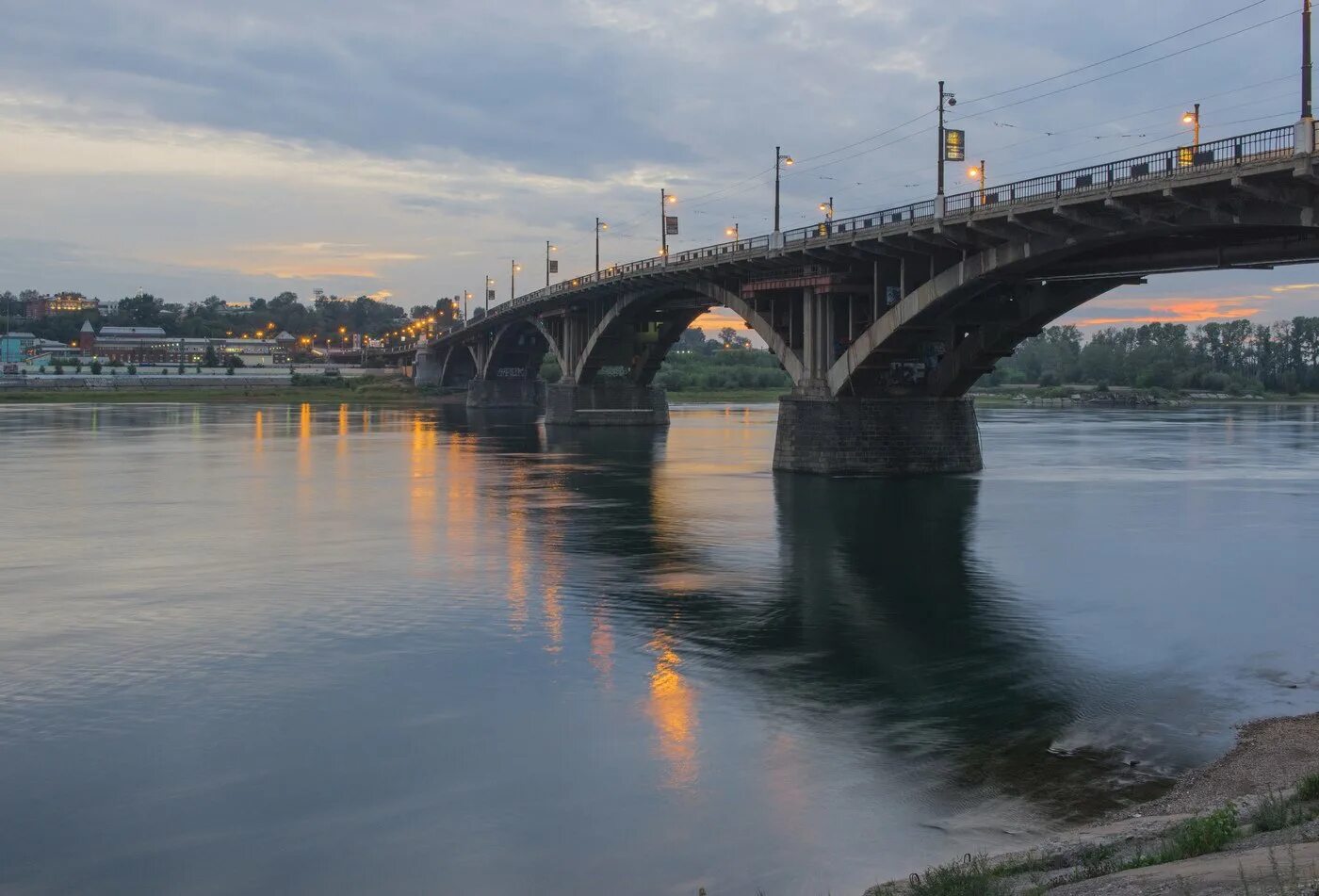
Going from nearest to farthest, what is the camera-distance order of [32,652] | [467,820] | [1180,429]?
[467,820] < [32,652] < [1180,429]

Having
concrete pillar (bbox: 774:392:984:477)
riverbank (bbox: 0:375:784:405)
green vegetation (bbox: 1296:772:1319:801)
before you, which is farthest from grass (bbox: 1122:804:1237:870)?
riverbank (bbox: 0:375:784:405)

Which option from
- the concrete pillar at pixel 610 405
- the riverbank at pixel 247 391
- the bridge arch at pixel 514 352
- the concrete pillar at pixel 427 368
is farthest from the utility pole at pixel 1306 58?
the concrete pillar at pixel 427 368

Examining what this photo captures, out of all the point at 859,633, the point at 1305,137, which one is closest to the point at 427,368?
the point at 1305,137

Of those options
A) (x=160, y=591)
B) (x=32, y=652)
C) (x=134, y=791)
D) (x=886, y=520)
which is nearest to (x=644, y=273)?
(x=886, y=520)

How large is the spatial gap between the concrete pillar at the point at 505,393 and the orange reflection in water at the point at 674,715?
123 metres

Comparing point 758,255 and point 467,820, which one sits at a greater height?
point 758,255

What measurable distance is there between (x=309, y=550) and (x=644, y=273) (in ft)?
147

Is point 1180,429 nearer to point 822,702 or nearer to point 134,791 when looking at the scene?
point 822,702

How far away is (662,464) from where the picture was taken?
68.0 metres

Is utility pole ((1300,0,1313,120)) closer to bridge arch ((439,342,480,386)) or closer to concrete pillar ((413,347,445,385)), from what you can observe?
bridge arch ((439,342,480,386))

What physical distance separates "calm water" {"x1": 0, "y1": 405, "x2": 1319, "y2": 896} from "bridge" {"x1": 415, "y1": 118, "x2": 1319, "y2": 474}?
248 inches

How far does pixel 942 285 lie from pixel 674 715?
3130cm

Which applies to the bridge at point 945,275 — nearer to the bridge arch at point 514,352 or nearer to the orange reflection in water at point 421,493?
the orange reflection in water at point 421,493

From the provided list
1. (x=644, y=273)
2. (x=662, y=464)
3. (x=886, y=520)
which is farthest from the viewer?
(x=644, y=273)
